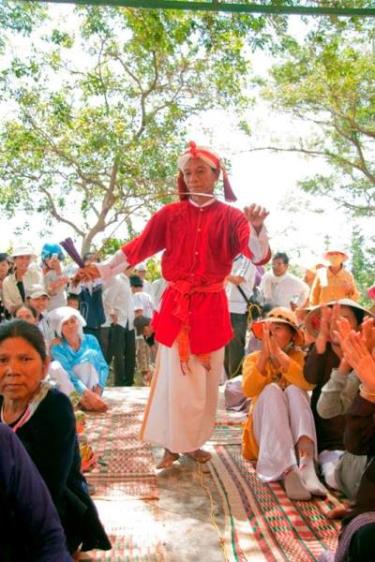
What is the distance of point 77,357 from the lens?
17.5ft

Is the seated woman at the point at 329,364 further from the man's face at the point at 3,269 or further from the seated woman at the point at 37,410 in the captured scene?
the man's face at the point at 3,269

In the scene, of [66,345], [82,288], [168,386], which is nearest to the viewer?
[168,386]

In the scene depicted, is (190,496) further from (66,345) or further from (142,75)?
(142,75)

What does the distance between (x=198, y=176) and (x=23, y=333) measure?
6.44 ft

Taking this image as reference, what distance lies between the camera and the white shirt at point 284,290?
259 inches

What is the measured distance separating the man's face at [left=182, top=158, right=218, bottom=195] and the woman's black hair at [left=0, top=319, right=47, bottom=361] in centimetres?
190

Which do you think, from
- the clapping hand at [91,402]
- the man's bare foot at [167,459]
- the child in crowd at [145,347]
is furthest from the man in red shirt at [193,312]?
the child in crowd at [145,347]

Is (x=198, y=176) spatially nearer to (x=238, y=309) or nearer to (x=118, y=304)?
(x=238, y=309)

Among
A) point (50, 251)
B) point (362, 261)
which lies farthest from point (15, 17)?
point (362, 261)

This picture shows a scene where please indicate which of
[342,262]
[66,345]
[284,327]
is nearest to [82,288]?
[66,345]

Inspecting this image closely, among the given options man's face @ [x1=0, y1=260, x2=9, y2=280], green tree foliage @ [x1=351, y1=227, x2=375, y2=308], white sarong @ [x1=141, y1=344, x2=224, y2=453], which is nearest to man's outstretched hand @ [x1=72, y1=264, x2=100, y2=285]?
white sarong @ [x1=141, y1=344, x2=224, y2=453]

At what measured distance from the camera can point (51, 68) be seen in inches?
411

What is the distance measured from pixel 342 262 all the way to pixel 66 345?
287cm

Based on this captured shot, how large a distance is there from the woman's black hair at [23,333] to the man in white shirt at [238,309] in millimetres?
4706
